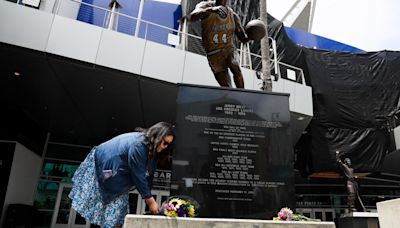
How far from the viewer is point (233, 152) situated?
109 inches

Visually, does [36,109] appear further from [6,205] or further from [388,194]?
[388,194]

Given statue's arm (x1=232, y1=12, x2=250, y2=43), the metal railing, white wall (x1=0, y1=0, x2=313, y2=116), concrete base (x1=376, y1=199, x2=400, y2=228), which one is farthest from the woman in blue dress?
the metal railing

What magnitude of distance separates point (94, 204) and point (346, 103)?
1300 centimetres

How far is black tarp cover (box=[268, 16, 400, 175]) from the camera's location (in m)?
12.3

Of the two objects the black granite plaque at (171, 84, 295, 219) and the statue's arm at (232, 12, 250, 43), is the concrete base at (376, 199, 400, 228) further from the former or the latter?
the statue's arm at (232, 12, 250, 43)

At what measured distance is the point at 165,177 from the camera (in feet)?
47.6

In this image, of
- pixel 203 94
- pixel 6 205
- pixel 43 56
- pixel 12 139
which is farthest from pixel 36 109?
pixel 203 94

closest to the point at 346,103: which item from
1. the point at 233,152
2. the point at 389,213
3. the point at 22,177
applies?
the point at 389,213

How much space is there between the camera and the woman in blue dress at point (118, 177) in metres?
2.28

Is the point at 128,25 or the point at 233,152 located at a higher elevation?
the point at 128,25

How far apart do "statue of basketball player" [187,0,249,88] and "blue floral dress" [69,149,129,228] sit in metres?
1.92

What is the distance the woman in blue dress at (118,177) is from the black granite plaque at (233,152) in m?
0.36

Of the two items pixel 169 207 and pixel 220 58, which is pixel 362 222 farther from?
pixel 169 207

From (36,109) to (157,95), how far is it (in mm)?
5756
